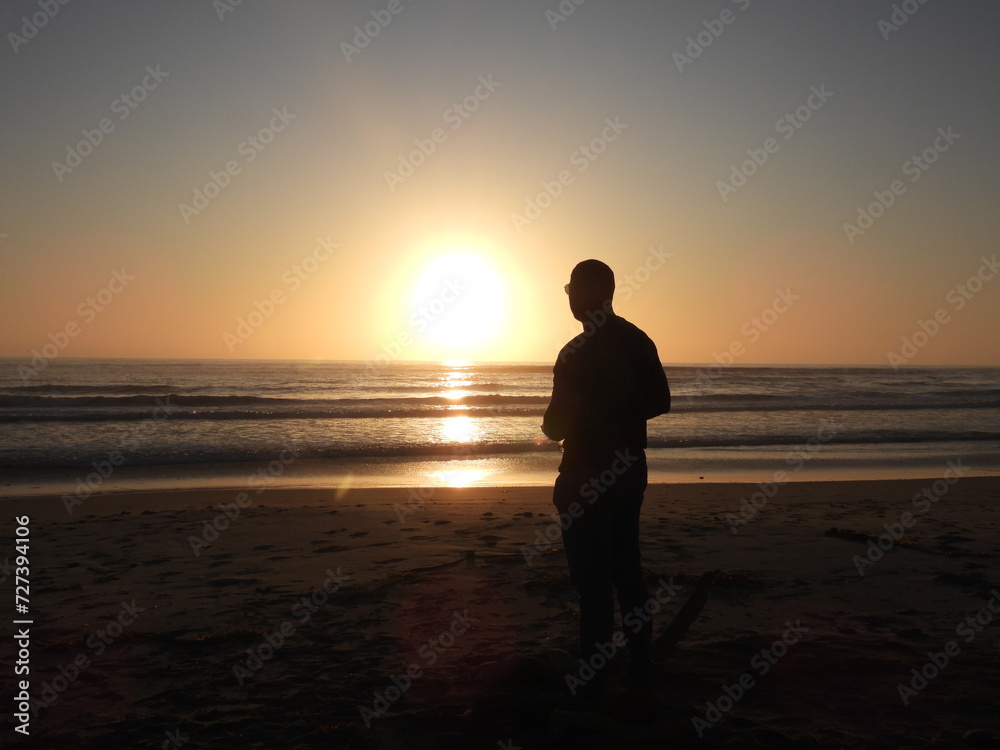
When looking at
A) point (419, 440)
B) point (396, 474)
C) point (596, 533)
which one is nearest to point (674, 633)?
point (596, 533)

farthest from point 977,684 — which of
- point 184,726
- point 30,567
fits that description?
point 30,567

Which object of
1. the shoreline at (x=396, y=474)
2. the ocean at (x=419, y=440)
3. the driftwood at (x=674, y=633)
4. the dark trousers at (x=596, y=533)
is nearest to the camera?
the dark trousers at (x=596, y=533)

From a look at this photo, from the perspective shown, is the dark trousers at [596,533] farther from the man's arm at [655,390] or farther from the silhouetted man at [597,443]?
the man's arm at [655,390]

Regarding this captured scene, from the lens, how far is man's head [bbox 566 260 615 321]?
3.24 m

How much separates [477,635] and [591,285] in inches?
96.4

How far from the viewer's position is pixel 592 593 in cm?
318

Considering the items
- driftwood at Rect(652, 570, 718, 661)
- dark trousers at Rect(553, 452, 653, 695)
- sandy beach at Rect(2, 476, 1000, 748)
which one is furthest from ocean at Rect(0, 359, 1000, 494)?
dark trousers at Rect(553, 452, 653, 695)

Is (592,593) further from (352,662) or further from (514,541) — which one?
(514,541)

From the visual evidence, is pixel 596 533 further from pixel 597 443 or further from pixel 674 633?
pixel 674 633

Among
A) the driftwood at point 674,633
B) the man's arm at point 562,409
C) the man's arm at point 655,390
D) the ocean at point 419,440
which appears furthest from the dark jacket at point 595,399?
the ocean at point 419,440

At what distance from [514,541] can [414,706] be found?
3722 millimetres

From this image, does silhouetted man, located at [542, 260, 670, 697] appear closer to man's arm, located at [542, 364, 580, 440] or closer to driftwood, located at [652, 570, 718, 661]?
man's arm, located at [542, 364, 580, 440]

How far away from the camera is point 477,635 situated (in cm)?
441

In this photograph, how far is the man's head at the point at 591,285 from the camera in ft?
10.6
